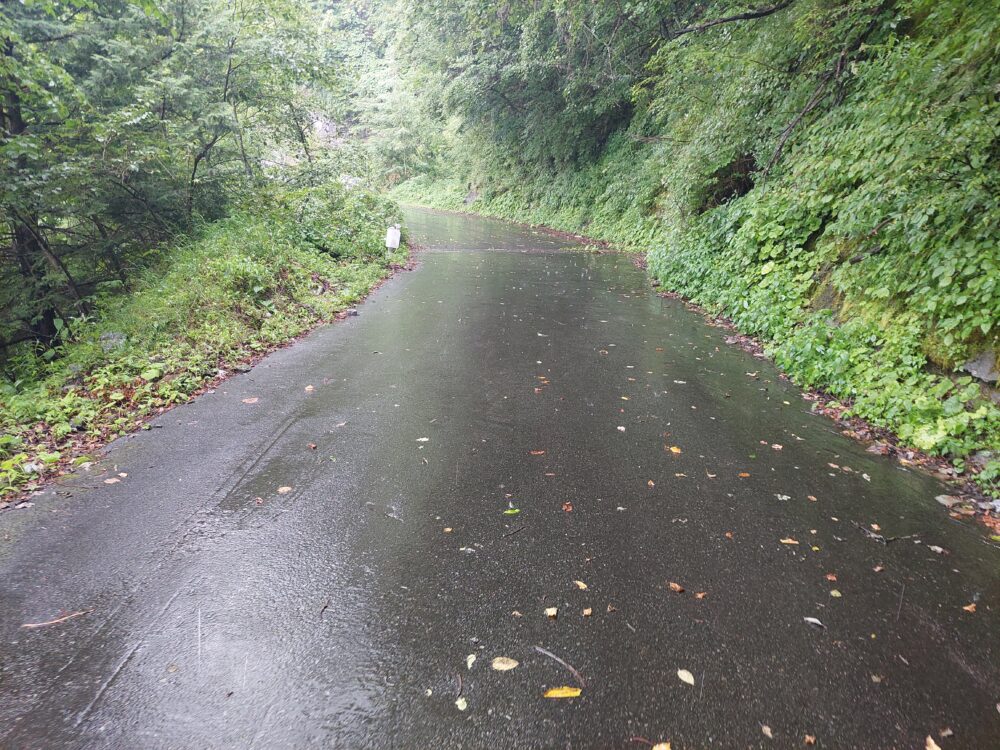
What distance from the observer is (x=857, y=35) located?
7.49 metres

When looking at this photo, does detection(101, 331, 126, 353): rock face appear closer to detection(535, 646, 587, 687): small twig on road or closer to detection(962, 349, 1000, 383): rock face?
detection(535, 646, 587, 687): small twig on road

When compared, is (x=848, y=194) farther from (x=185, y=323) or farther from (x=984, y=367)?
(x=185, y=323)

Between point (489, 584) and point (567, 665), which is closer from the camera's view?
point (567, 665)

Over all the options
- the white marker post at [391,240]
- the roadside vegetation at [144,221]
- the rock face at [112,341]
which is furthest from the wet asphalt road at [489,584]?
the white marker post at [391,240]

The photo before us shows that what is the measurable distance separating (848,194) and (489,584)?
6808 millimetres

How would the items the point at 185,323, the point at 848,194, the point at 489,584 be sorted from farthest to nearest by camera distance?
the point at 848,194
the point at 185,323
the point at 489,584

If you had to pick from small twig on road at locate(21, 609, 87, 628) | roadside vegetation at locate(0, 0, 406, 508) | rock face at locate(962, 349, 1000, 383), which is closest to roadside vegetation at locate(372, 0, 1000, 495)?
rock face at locate(962, 349, 1000, 383)

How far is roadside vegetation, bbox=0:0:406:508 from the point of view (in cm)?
534

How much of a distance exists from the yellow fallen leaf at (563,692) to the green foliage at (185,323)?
3756mm

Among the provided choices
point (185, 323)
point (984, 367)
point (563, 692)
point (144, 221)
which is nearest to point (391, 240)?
point (144, 221)

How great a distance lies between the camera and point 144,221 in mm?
9812

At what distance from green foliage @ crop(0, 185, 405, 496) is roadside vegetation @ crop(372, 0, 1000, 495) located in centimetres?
643

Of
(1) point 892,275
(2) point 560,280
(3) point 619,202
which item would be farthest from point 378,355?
(3) point 619,202

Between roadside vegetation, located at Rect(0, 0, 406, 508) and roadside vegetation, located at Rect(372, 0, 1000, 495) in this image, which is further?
roadside vegetation, located at Rect(0, 0, 406, 508)
